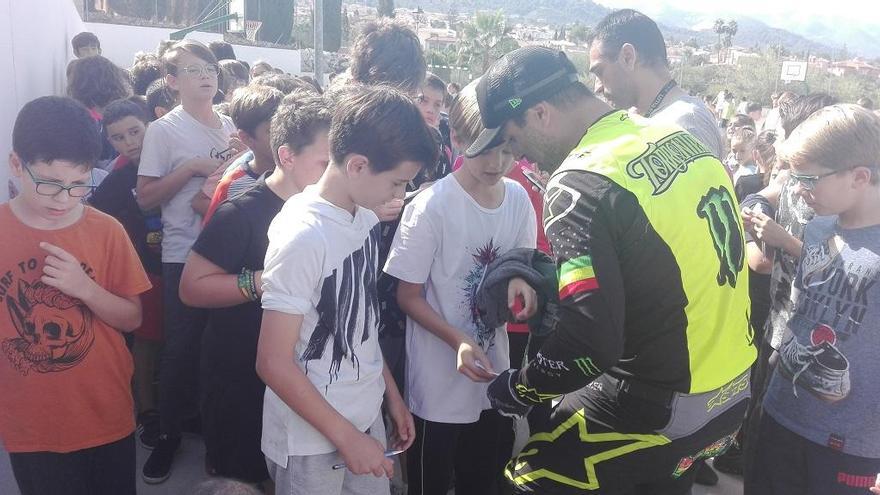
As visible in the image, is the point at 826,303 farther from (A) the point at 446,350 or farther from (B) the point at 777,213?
(A) the point at 446,350

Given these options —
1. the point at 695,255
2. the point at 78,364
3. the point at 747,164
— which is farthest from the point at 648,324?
the point at 747,164

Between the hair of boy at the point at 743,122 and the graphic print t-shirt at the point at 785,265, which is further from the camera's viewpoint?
the hair of boy at the point at 743,122

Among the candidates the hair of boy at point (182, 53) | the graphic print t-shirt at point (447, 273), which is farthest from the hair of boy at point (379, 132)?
the hair of boy at point (182, 53)

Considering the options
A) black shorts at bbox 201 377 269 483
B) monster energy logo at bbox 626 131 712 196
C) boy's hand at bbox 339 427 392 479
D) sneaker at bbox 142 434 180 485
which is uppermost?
monster energy logo at bbox 626 131 712 196

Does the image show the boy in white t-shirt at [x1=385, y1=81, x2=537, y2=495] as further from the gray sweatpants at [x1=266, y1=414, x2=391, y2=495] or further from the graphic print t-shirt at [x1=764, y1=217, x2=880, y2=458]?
the graphic print t-shirt at [x1=764, y1=217, x2=880, y2=458]

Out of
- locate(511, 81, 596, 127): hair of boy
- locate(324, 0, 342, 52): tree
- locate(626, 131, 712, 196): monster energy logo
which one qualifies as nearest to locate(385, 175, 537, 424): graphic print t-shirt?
locate(511, 81, 596, 127): hair of boy

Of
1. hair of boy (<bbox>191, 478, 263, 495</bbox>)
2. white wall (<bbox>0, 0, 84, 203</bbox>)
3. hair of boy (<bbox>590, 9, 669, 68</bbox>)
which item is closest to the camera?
hair of boy (<bbox>191, 478, 263, 495</bbox>)

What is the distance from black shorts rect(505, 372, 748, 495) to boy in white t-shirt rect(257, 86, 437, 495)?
1.78 ft

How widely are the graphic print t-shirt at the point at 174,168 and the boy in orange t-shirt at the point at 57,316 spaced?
1100mm

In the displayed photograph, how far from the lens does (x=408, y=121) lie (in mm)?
1935

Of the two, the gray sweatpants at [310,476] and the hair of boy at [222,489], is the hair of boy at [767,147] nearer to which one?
the gray sweatpants at [310,476]

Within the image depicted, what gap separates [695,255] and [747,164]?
4.81 m

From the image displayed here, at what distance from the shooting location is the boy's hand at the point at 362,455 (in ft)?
5.85

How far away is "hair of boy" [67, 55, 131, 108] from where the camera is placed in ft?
14.2
